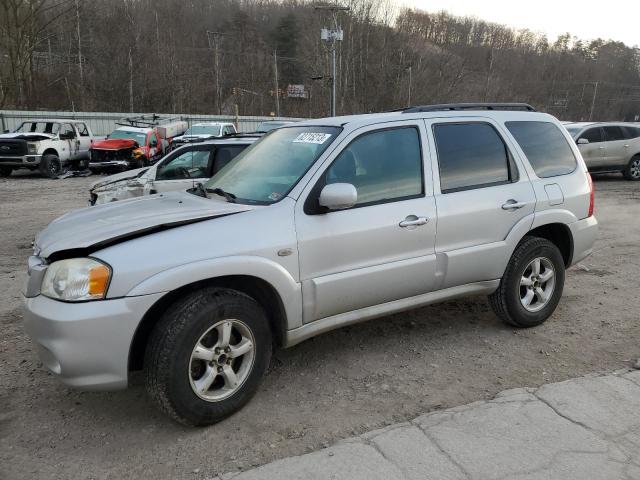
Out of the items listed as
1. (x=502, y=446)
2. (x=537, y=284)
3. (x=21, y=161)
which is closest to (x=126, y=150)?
(x=21, y=161)

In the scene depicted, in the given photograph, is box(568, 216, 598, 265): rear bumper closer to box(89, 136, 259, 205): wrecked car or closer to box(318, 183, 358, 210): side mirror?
box(318, 183, 358, 210): side mirror

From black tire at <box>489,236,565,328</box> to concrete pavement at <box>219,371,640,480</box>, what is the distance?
104 centimetres

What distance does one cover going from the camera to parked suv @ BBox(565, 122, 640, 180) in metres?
15.7

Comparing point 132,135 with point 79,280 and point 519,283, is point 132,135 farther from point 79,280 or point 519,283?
point 79,280

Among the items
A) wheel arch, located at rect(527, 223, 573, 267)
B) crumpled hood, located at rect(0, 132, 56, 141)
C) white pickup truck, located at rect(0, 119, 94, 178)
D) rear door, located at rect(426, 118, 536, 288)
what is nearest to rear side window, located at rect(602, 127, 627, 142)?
wheel arch, located at rect(527, 223, 573, 267)

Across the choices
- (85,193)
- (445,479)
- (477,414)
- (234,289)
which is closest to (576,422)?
(477,414)

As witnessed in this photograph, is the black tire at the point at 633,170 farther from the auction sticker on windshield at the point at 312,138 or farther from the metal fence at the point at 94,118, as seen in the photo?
the metal fence at the point at 94,118

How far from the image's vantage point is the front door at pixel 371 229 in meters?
3.34

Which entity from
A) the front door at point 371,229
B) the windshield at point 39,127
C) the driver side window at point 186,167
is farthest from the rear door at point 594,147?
the windshield at point 39,127

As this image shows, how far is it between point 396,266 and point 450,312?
5.19ft

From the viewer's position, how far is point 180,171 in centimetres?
851

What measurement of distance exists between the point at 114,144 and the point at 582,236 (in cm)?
1717

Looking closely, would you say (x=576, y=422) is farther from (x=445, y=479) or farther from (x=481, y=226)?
(x=481, y=226)

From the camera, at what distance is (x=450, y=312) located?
4977 millimetres
